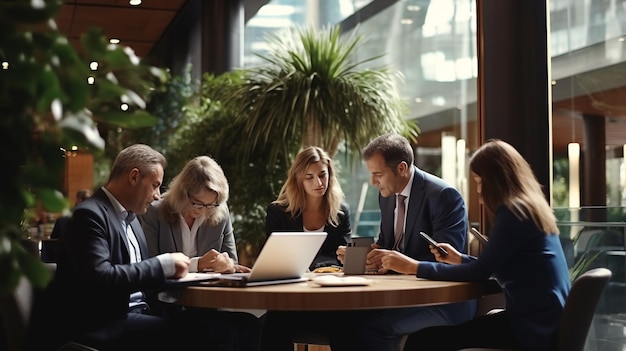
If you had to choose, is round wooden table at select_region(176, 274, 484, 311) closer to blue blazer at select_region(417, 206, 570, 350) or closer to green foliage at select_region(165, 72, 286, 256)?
blue blazer at select_region(417, 206, 570, 350)

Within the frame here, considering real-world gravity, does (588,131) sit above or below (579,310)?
above

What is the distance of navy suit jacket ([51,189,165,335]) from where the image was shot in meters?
2.66

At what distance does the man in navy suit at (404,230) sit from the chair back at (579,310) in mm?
715

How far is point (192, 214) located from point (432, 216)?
109 centimetres

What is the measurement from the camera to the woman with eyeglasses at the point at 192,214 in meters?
3.58

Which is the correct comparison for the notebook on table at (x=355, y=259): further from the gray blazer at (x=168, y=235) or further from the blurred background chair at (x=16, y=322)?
the blurred background chair at (x=16, y=322)

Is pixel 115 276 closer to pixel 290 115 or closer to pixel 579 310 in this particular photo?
pixel 579 310

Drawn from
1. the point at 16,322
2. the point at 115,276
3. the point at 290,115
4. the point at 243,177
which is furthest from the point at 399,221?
the point at 243,177

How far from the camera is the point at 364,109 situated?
636 cm

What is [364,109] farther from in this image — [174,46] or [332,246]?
[174,46]

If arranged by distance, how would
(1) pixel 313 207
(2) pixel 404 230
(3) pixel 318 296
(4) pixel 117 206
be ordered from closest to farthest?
(3) pixel 318 296
(4) pixel 117 206
(2) pixel 404 230
(1) pixel 313 207

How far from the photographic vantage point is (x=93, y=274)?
8.68ft

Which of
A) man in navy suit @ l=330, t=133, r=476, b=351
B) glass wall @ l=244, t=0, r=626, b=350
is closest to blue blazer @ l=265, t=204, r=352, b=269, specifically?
man in navy suit @ l=330, t=133, r=476, b=351

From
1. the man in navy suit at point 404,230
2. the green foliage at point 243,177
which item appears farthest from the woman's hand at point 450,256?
the green foliage at point 243,177
